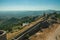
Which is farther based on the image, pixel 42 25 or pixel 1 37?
pixel 42 25

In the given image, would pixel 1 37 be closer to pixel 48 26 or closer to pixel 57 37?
pixel 57 37

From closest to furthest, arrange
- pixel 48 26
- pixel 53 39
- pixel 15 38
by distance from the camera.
A: pixel 15 38, pixel 53 39, pixel 48 26

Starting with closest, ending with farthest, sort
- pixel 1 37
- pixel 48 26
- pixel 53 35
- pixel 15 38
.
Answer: pixel 1 37 < pixel 15 38 < pixel 53 35 < pixel 48 26

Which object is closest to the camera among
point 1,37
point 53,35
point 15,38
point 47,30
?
point 1,37

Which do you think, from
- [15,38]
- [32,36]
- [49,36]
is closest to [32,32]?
[32,36]

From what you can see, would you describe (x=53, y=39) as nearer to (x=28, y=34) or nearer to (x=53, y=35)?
(x=53, y=35)

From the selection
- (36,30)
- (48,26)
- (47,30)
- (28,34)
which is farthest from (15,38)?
(48,26)

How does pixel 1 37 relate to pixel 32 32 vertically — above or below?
above

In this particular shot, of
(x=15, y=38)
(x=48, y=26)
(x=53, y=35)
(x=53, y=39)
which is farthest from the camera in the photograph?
(x=48, y=26)

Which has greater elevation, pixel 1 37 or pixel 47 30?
pixel 1 37
